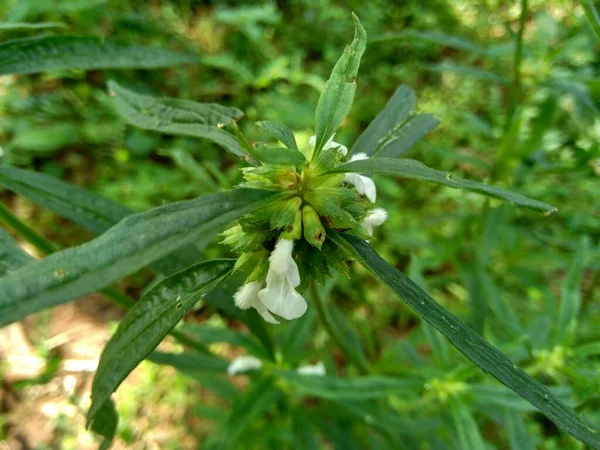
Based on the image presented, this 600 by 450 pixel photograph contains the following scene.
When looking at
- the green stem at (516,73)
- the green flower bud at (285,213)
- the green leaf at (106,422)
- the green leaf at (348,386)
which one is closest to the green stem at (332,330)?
the green leaf at (348,386)

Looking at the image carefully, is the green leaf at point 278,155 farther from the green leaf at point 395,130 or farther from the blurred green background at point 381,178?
the blurred green background at point 381,178

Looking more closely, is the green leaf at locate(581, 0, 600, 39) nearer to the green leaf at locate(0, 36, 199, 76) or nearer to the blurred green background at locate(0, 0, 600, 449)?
the blurred green background at locate(0, 0, 600, 449)

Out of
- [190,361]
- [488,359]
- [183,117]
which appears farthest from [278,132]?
[190,361]

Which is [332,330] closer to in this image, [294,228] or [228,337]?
[228,337]

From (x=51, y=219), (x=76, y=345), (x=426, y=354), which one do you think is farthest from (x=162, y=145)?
(x=426, y=354)

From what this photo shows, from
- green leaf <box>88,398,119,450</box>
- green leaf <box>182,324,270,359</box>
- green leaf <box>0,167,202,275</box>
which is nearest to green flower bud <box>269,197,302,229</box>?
green leaf <box>0,167,202,275</box>
